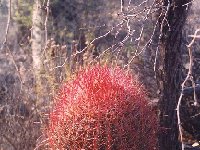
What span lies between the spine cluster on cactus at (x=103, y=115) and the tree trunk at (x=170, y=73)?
0.56m

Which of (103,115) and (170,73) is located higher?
(170,73)

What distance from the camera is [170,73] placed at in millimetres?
4645

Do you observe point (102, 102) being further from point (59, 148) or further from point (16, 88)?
point (16, 88)

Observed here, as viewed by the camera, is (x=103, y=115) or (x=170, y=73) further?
(x=170, y=73)

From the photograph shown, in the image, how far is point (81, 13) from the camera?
13.1 m

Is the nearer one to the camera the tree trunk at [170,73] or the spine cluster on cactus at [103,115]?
the spine cluster on cactus at [103,115]

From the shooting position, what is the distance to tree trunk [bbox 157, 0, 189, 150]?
4.50m

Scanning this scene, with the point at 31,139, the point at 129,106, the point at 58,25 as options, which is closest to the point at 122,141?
the point at 129,106

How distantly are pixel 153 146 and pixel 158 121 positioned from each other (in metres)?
0.40

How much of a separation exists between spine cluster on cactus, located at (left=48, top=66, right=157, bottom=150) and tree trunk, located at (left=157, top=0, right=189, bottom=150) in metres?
0.56

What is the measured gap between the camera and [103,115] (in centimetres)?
385


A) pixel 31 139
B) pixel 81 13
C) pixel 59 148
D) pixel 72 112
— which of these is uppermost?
pixel 81 13

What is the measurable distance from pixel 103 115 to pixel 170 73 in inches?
42.5

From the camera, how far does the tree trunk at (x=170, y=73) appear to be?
450 cm
